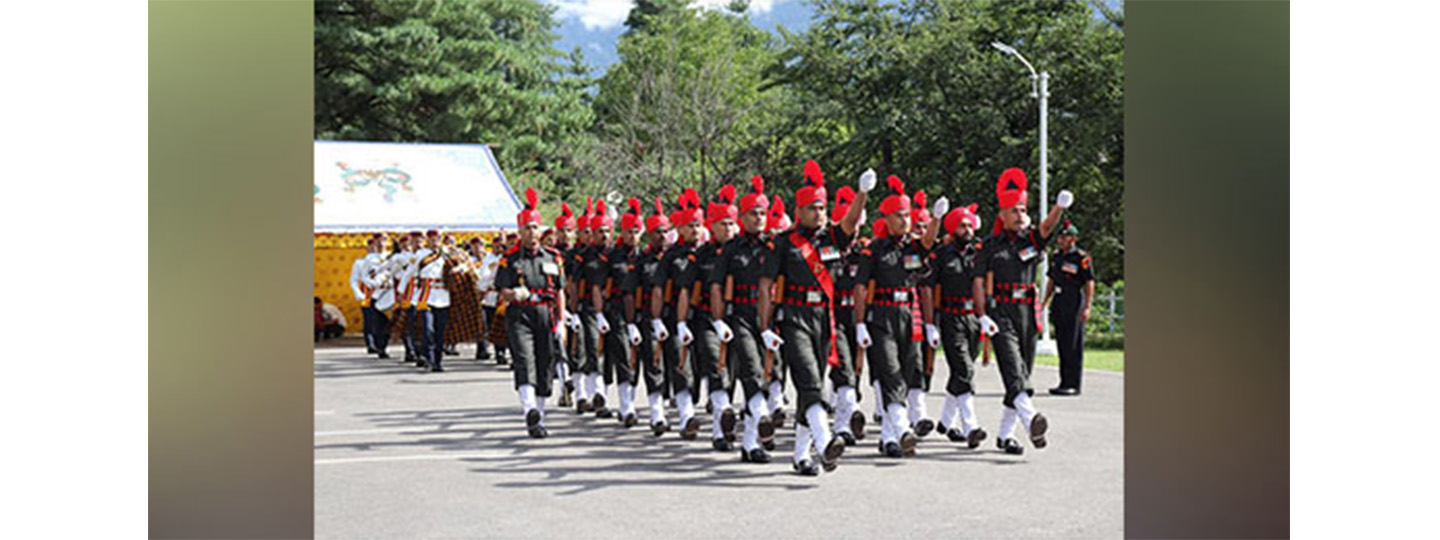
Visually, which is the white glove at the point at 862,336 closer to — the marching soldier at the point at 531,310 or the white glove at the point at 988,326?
the white glove at the point at 988,326

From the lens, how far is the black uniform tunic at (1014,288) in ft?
32.3

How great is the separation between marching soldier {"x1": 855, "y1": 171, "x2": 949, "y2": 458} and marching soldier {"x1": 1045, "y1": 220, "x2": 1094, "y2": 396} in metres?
3.69

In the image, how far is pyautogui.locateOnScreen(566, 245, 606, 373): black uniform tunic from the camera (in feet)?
40.0

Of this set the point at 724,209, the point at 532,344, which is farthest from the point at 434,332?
the point at 724,209

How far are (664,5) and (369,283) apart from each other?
1745 inches

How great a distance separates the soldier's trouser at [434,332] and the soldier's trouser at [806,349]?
9.51 m

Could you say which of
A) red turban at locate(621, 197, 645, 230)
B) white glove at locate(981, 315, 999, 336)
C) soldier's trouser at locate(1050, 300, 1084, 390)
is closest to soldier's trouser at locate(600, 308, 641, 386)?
red turban at locate(621, 197, 645, 230)

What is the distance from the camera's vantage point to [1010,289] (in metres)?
9.89

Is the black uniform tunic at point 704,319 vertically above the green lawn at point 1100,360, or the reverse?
the black uniform tunic at point 704,319

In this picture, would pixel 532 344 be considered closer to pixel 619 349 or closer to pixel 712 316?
pixel 619 349

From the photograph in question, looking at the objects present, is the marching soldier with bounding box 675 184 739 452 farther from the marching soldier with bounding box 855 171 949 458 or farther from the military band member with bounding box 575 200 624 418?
the military band member with bounding box 575 200 624 418

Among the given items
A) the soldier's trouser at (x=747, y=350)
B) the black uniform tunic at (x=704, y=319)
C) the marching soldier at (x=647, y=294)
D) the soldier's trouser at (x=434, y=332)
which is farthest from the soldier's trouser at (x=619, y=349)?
the soldier's trouser at (x=434, y=332)
